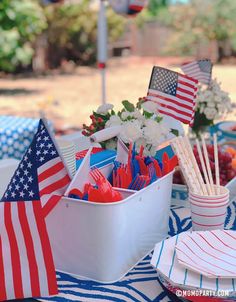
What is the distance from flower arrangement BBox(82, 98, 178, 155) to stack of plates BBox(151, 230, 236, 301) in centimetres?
29

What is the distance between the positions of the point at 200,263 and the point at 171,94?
863mm

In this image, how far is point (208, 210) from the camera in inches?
48.0

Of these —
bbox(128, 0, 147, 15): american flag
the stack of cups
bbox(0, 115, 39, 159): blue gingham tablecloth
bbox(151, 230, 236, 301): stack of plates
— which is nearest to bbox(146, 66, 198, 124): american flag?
the stack of cups

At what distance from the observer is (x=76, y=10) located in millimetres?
14289

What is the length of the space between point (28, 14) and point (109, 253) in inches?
372

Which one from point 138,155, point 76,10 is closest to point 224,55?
point 76,10

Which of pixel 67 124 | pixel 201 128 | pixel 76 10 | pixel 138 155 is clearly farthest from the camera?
pixel 76 10

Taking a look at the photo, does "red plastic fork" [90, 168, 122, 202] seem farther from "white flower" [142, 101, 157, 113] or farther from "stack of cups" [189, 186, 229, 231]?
"white flower" [142, 101, 157, 113]

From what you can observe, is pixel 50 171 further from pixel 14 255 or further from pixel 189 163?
pixel 189 163

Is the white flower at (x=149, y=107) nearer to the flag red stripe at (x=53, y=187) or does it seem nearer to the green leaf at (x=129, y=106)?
the green leaf at (x=129, y=106)

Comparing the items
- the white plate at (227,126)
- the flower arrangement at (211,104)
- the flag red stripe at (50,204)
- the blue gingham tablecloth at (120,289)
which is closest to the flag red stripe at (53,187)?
the flag red stripe at (50,204)

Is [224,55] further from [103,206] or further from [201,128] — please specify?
[103,206]

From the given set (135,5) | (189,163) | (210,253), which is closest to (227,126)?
(189,163)

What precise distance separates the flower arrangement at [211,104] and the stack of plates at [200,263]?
109 centimetres
